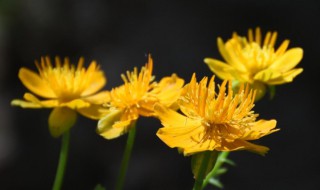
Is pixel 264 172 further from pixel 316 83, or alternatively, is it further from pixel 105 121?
pixel 105 121

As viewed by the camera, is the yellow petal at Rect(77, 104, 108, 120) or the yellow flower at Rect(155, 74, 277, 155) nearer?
the yellow flower at Rect(155, 74, 277, 155)

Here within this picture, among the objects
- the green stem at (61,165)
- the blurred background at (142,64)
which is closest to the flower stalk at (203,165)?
the green stem at (61,165)

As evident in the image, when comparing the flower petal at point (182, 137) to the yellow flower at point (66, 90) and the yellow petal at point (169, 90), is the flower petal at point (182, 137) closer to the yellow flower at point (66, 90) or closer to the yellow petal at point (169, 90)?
the yellow petal at point (169, 90)

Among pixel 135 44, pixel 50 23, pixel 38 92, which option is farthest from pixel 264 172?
pixel 38 92

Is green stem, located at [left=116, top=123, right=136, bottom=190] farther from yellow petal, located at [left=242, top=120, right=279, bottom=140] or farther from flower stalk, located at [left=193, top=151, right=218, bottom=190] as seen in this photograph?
yellow petal, located at [left=242, top=120, right=279, bottom=140]

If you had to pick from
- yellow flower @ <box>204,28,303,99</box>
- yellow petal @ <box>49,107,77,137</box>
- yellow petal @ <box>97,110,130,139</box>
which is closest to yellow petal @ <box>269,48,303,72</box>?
yellow flower @ <box>204,28,303,99</box>

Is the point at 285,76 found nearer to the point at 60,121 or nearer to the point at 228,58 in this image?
the point at 228,58
